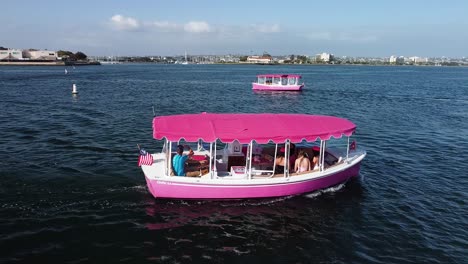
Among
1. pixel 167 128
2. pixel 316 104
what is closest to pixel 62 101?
pixel 316 104

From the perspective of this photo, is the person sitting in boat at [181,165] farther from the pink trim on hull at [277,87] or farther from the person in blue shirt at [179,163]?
the pink trim on hull at [277,87]

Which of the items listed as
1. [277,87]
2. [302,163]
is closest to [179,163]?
[302,163]

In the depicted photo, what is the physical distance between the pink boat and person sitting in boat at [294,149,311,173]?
0.83 ft

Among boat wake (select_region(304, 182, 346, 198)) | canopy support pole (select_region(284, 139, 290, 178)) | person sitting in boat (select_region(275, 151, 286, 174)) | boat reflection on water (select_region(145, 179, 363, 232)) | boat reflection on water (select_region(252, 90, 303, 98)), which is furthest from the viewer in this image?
boat reflection on water (select_region(252, 90, 303, 98))

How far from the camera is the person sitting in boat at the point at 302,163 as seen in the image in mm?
19203

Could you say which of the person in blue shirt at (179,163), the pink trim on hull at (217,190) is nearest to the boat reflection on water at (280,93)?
the pink trim on hull at (217,190)

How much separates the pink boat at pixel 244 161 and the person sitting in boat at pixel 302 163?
0.83 feet

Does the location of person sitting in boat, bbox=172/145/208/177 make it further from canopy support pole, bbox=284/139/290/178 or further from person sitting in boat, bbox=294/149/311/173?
person sitting in boat, bbox=294/149/311/173

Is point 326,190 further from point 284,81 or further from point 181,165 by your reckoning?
point 284,81

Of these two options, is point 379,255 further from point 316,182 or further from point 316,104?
point 316,104

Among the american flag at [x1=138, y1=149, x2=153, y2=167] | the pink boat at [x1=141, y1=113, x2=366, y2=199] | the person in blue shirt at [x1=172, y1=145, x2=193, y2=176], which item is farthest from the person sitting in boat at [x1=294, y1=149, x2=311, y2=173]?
the american flag at [x1=138, y1=149, x2=153, y2=167]

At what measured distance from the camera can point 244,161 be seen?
1938cm

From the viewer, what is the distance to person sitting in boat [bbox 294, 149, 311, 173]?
1920cm

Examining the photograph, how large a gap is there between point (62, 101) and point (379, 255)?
49.2m
